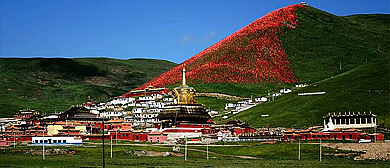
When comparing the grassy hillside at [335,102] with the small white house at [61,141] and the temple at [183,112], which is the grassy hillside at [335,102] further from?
the small white house at [61,141]

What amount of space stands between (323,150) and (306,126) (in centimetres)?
3016

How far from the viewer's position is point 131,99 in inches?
7274

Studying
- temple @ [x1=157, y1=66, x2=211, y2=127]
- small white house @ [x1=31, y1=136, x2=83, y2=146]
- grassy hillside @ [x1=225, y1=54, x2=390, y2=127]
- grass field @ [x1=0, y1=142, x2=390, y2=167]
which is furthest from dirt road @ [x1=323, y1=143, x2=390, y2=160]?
small white house @ [x1=31, y1=136, x2=83, y2=146]

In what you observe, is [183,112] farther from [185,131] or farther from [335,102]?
[335,102]

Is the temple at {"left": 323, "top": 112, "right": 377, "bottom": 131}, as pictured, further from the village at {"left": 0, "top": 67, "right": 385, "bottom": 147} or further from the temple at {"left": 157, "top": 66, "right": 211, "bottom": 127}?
the temple at {"left": 157, "top": 66, "right": 211, "bottom": 127}

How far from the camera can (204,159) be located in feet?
256

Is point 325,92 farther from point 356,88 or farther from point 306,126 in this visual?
point 306,126

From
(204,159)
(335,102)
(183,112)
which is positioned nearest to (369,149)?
(204,159)

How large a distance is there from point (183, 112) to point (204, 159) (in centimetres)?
3394

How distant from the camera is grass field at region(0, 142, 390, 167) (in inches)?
2709

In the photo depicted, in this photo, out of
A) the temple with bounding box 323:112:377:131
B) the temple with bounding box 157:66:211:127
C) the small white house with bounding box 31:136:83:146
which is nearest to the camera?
the small white house with bounding box 31:136:83:146

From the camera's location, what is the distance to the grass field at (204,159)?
68.8 metres

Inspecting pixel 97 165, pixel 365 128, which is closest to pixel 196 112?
pixel 365 128

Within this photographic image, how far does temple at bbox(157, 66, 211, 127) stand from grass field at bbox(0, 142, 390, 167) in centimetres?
1703
